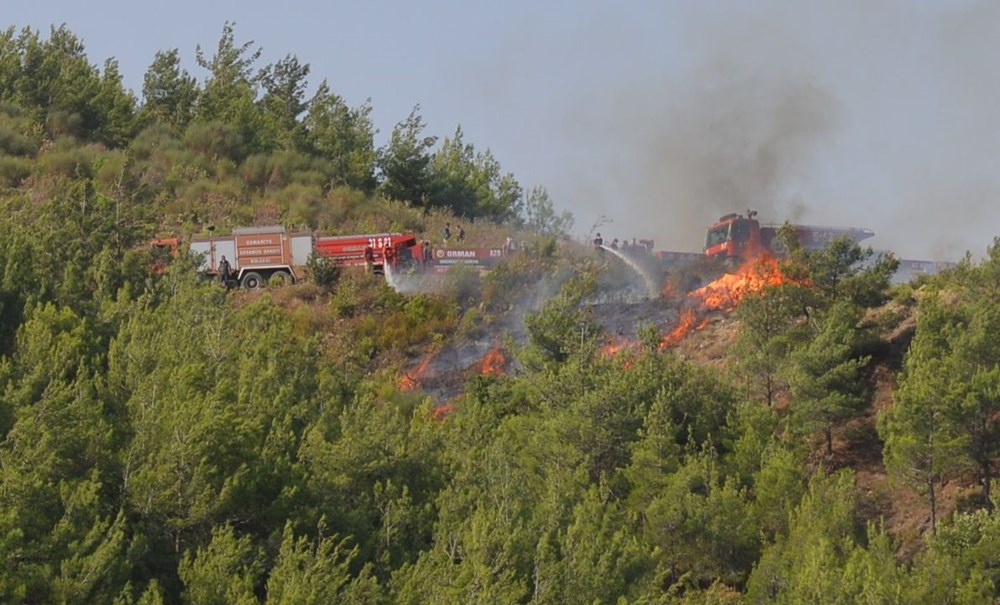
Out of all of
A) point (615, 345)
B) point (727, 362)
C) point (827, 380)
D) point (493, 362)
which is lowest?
point (827, 380)

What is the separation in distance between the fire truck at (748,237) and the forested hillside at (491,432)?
3400mm

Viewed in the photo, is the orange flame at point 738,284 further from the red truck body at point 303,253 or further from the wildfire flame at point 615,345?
the red truck body at point 303,253

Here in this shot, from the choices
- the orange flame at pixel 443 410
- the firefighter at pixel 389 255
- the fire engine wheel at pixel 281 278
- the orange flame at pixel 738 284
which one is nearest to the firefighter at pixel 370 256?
the firefighter at pixel 389 255

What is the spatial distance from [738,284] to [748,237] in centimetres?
654

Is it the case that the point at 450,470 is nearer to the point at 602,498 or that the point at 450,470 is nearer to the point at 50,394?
the point at 602,498

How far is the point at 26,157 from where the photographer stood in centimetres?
6469

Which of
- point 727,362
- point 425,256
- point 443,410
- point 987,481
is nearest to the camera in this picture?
point 987,481

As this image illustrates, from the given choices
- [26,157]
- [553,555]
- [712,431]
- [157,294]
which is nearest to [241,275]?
[157,294]

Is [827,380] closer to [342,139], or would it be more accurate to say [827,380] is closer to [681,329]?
[681,329]

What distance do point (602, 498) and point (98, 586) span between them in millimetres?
12826

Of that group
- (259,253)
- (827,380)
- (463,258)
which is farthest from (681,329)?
(259,253)

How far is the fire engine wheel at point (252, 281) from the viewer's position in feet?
173

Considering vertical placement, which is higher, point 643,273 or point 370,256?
point 370,256

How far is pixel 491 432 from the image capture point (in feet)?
122
